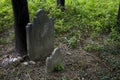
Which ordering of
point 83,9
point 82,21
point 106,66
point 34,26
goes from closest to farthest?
point 34,26 → point 106,66 → point 82,21 → point 83,9

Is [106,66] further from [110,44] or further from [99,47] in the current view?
[110,44]

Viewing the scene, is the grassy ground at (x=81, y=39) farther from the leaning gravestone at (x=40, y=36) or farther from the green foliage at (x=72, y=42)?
the leaning gravestone at (x=40, y=36)

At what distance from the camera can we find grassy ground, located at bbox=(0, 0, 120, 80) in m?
4.71

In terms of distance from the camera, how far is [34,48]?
4.83 m

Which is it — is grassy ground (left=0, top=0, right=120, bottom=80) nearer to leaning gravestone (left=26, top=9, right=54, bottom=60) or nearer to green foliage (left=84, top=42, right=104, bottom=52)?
green foliage (left=84, top=42, right=104, bottom=52)

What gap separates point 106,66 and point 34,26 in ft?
5.88

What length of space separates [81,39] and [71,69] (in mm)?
1599

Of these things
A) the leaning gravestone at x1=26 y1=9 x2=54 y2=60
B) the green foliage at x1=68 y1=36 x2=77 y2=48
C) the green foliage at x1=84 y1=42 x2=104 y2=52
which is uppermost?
the leaning gravestone at x1=26 y1=9 x2=54 y2=60

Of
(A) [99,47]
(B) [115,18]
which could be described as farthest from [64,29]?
(B) [115,18]

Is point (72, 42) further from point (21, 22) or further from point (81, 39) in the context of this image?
point (21, 22)

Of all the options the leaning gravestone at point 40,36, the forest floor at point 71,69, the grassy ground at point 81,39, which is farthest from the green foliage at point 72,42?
the leaning gravestone at point 40,36

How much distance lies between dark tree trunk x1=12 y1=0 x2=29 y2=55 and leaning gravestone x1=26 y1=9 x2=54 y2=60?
1.08 feet

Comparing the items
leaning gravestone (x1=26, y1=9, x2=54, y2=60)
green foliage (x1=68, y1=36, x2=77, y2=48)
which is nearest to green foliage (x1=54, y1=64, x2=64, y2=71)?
leaning gravestone (x1=26, y1=9, x2=54, y2=60)

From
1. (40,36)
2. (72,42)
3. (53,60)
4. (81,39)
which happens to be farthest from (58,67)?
(81,39)
